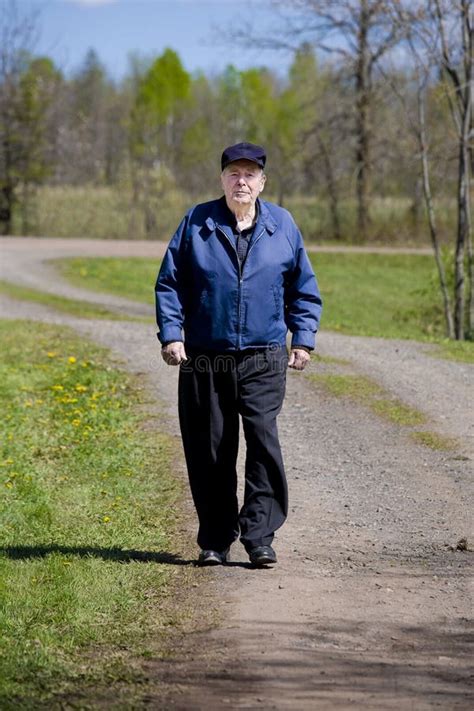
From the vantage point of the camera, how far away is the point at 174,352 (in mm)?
5285

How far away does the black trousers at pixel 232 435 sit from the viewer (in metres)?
→ 5.43

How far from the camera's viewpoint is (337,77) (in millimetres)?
33844

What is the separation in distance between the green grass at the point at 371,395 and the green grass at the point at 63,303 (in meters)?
6.19

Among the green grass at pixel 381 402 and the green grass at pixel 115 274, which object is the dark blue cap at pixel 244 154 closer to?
Answer: the green grass at pixel 381 402

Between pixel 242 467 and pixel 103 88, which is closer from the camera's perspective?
pixel 242 467

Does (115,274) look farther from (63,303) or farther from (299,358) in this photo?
(299,358)

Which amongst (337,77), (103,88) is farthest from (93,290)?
(103,88)

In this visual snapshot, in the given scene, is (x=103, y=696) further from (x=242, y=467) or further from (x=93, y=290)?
(x=93, y=290)

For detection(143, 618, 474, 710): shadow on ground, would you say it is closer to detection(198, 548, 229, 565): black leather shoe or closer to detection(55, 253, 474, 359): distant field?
detection(198, 548, 229, 565): black leather shoe

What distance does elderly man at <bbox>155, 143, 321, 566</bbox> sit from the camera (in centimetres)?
529

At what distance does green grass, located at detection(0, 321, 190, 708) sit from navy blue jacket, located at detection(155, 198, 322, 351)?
1227 mm

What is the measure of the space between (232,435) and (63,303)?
1417cm

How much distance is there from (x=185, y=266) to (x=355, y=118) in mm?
31710

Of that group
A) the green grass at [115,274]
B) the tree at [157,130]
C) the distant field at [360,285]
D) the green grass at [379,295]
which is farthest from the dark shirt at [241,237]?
the tree at [157,130]
